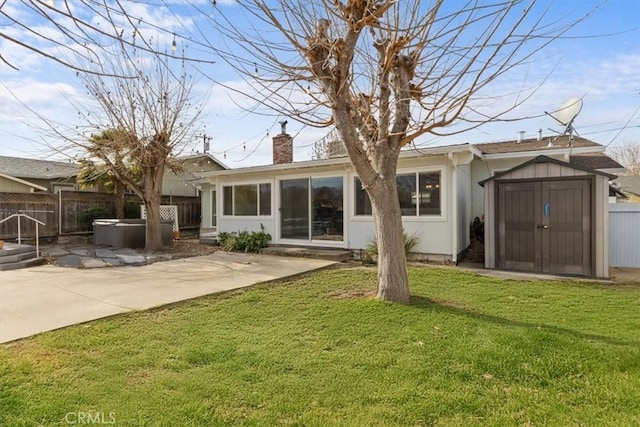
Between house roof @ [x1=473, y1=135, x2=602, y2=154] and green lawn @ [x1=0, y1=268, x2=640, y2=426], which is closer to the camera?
green lawn @ [x1=0, y1=268, x2=640, y2=426]

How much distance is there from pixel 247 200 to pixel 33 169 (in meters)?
11.9

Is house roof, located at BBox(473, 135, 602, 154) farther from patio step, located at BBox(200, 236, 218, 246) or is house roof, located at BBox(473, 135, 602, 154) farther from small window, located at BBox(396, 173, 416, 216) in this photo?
patio step, located at BBox(200, 236, 218, 246)

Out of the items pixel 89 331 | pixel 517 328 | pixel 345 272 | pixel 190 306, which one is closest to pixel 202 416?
pixel 89 331

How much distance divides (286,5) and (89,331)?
14.1 feet

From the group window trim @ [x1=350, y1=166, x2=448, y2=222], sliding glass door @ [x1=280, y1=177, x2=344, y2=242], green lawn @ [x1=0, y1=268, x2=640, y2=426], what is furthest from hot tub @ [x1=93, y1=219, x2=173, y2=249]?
green lawn @ [x1=0, y1=268, x2=640, y2=426]

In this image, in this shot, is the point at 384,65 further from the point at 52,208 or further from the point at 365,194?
the point at 52,208

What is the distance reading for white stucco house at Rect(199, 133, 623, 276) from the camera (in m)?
8.66

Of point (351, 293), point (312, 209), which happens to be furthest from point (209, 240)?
point (351, 293)

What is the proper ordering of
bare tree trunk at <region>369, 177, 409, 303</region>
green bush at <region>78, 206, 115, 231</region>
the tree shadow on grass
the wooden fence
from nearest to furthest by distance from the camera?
the tree shadow on grass
bare tree trunk at <region>369, 177, 409, 303</region>
the wooden fence
green bush at <region>78, 206, 115, 231</region>

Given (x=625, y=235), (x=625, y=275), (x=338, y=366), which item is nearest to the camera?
(x=338, y=366)

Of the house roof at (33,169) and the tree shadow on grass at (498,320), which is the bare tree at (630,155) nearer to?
the tree shadow on grass at (498,320)

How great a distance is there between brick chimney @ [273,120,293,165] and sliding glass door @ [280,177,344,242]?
39.4 inches

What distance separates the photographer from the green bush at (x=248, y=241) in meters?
11.1

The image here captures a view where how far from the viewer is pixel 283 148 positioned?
463 inches
